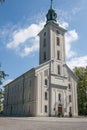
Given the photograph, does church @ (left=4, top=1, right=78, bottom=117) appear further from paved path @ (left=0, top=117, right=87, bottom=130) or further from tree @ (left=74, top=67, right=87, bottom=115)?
paved path @ (left=0, top=117, right=87, bottom=130)

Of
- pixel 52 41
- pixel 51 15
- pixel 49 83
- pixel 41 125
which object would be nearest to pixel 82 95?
pixel 49 83

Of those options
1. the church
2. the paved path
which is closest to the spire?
Result: the church

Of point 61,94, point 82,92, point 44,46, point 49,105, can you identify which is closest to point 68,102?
point 61,94

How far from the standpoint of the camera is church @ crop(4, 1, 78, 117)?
1711 inches

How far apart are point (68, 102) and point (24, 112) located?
10.3 m

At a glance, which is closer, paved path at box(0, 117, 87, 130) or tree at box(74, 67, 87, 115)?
paved path at box(0, 117, 87, 130)

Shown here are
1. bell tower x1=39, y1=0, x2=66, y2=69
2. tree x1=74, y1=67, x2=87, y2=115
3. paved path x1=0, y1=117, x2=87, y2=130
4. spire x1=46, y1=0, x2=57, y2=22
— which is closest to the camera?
paved path x1=0, y1=117, x2=87, y2=130

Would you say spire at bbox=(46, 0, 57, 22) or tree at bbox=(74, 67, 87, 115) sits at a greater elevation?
spire at bbox=(46, 0, 57, 22)

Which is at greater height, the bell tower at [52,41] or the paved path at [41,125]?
the bell tower at [52,41]

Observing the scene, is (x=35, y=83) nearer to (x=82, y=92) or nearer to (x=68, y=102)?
(x=68, y=102)

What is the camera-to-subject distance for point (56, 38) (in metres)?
50.2

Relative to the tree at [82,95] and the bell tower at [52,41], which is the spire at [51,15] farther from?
the tree at [82,95]

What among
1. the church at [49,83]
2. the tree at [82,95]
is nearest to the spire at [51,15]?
the church at [49,83]

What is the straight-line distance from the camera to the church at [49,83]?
1711 inches
